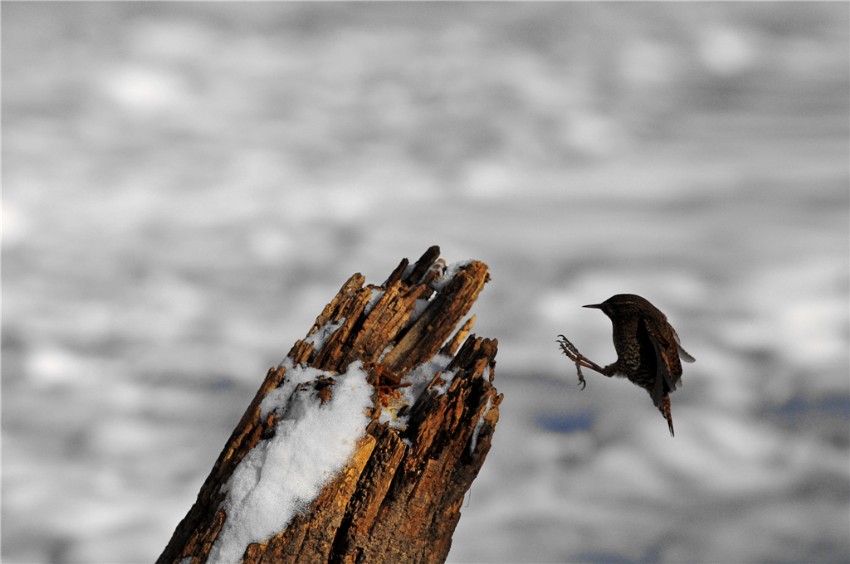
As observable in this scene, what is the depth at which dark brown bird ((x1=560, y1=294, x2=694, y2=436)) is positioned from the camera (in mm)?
9453

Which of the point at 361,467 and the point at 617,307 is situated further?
the point at 617,307

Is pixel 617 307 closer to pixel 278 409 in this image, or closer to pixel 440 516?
pixel 440 516

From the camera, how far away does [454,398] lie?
26.9 ft

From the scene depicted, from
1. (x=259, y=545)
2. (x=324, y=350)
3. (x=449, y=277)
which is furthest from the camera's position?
(x=449, y=277)

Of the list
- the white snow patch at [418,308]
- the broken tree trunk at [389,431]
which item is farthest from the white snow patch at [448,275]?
the white snow patch at [418,308]

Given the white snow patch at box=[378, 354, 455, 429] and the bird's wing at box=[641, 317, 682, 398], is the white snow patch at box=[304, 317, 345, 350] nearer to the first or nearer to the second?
the white snow patch at box=[378, 354, 455, 429]

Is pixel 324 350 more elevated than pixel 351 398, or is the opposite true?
pixel 324 350

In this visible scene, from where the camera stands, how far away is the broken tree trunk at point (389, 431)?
7.65m

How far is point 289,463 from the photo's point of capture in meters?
7.66

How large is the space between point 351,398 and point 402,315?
1.28 meters

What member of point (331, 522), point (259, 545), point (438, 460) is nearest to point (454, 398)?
point (438, 460)

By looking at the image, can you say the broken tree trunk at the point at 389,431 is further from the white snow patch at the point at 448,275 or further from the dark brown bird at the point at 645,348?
the dark brown bird at the point at 645,348

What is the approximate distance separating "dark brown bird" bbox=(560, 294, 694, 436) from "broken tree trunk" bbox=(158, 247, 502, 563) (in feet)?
6.06

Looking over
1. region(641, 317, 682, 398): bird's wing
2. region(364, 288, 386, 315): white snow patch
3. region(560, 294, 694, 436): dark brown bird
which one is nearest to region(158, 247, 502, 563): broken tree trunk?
region(364, 288, 386, 315): white snow patch
